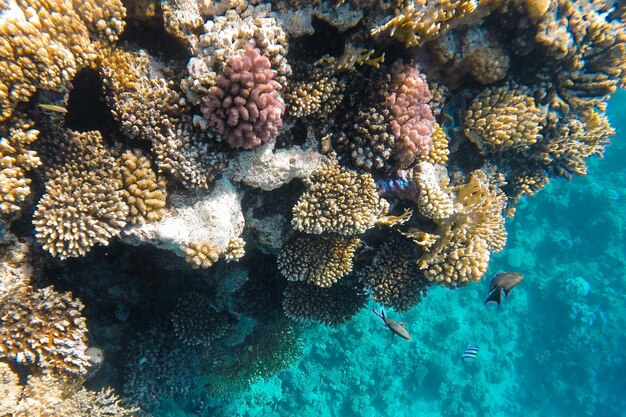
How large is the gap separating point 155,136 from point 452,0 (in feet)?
11.7

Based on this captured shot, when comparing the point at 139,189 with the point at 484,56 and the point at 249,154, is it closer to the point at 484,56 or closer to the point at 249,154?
the point at 249,154

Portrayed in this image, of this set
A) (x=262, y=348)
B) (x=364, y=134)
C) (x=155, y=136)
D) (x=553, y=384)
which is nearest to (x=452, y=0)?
(x=364, y=134)

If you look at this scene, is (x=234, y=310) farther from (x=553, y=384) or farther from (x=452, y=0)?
(x=553, y=384)

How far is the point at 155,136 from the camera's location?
3836 millimetres

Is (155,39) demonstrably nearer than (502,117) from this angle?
Yes

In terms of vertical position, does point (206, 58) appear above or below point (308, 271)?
above

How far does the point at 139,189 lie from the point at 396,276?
3.51 m

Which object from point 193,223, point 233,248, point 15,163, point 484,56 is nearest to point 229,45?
point 193,223

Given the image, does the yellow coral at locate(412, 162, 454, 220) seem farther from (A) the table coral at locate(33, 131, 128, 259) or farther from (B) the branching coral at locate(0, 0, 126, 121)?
(B) the branching coral at locate(0, 0, 126, 121)

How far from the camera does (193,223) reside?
409 centimetres

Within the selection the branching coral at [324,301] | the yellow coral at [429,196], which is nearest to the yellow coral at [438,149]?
the yellow coral at [429,196]

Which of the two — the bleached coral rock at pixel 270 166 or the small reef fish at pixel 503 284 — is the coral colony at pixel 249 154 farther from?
the small reef fish at pixel 503 284

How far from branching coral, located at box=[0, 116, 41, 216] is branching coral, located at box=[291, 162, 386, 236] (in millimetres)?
2729

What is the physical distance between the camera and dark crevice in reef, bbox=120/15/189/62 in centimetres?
393
